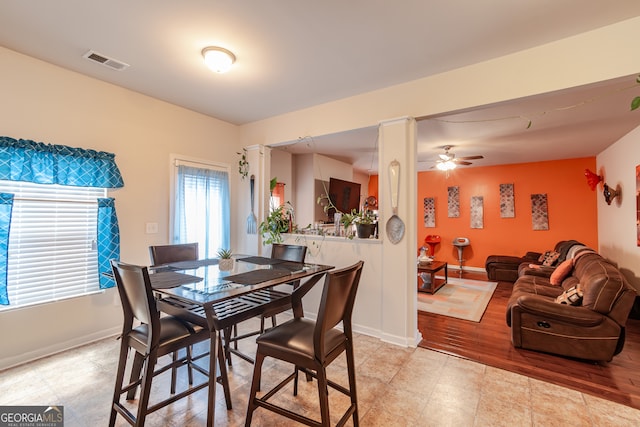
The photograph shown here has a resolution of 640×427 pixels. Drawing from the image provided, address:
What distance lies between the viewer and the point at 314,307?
145 inches

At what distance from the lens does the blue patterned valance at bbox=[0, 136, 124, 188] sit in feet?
7.97

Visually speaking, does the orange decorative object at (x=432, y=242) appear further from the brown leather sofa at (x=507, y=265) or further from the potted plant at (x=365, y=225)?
the potted plant at (x=365, y=225)

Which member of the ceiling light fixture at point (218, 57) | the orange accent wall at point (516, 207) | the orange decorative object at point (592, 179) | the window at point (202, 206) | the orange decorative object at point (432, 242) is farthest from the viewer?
the orange decorative object at point (432, 242)

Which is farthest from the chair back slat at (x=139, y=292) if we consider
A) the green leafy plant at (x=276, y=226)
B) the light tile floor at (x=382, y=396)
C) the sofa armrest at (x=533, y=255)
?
the sofa armrest at (x=533, y=255)

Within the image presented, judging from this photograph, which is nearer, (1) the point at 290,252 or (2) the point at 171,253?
(2) the point at 171,253

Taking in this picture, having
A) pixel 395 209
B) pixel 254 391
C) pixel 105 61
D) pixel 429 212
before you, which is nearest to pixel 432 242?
pixel 429 212

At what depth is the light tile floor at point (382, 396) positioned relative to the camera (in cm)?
186

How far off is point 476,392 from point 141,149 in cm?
404

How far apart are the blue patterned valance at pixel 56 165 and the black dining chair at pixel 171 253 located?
3.15ft

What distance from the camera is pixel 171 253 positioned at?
279 centimetres

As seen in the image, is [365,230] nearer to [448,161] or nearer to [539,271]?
[448,161]

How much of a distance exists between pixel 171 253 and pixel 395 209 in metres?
2.28

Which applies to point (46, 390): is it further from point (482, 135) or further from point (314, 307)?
point (482, 135)

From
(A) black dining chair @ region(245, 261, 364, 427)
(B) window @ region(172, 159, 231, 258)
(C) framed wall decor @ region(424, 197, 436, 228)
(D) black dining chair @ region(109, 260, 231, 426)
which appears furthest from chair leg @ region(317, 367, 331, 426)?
(C) framed wall decor @ region(424, 197, 436, 228)
